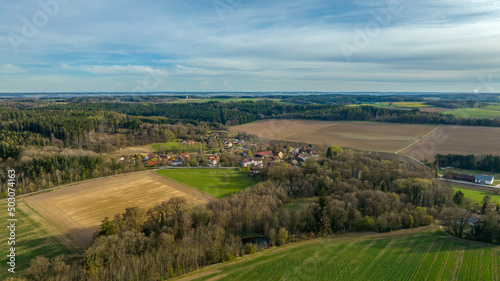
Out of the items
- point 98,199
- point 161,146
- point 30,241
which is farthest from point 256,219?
point 161,146

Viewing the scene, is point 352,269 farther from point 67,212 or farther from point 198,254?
point 67,212

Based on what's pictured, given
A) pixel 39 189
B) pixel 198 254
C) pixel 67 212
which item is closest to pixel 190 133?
pixel 39 189

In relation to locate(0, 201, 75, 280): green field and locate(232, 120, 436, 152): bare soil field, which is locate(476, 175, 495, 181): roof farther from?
locate(0, 201, 75, 280): green field

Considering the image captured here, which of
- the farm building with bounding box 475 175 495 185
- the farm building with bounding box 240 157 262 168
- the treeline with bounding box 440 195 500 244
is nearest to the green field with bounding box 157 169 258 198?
the farm building with bounding box 240 157 262 168

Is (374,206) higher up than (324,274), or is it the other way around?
(374,206)

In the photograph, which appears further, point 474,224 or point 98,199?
point 98,199

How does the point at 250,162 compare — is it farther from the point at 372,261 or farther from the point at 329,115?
the point at 329,115
